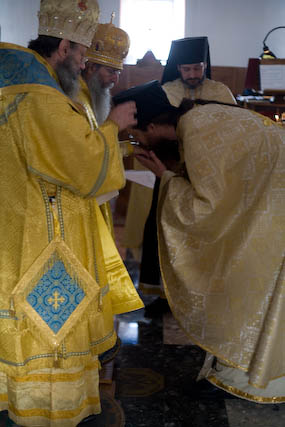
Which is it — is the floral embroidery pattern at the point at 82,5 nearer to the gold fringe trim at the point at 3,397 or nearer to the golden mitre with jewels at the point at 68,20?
the golden mitre with jewels at the point at 68,20

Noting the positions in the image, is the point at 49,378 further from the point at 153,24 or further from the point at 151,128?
the point at 153,24

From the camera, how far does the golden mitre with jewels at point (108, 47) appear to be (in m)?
2.79

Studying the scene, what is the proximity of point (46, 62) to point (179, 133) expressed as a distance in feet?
2.09

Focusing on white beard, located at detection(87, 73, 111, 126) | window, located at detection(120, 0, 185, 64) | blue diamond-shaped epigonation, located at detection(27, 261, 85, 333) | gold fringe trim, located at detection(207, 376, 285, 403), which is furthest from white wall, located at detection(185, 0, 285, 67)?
blue diamond-shaped epigonation, located at detection(27, 261, 85, 333)

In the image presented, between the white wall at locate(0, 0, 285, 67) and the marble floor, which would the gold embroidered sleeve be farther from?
the white wall at locate(0, 0, 285, 67)

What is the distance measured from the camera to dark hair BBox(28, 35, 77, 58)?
1.78 meters

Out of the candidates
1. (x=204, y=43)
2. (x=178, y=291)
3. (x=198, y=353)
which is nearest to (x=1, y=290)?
(x=178, y=291)

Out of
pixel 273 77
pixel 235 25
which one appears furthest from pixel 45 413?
pixel 235 25

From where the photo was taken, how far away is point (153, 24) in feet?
24.0

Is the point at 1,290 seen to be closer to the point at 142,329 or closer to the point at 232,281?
the point at 232,281

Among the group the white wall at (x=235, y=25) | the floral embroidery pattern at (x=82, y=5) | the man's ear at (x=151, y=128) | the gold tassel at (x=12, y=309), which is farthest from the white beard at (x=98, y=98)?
the white wall at (x=235, y=25)

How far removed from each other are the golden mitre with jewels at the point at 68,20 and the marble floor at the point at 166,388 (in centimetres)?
159

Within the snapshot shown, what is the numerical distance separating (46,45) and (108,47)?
3.54ft

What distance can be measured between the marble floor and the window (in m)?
5.38
